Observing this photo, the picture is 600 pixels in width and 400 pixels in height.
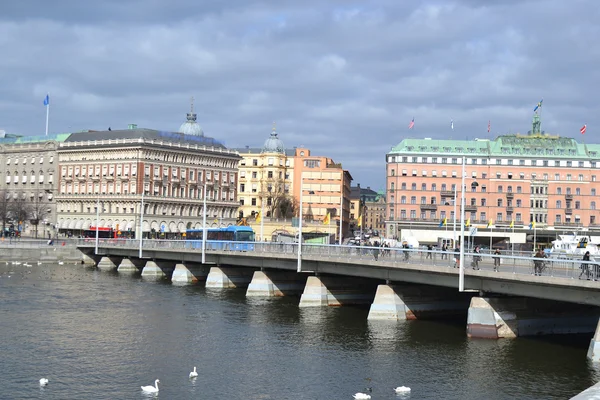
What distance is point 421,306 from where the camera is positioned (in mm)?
67500

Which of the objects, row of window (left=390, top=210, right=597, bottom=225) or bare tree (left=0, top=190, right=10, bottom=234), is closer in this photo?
row of window (left=390, top=210, right=597, bottom=225)

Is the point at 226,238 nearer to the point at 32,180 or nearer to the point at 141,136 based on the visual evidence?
the point at 141,136

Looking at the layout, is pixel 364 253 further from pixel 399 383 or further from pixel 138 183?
pixel 138 183

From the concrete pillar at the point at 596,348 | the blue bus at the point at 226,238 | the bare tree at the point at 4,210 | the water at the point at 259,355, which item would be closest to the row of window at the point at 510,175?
the blue bus at the point at 226,238

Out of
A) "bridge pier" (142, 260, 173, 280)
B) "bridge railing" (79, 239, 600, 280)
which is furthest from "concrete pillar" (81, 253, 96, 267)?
"bridge railing" (79, 239, 600, 280)

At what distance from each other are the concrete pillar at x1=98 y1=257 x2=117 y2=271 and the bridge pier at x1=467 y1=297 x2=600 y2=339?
74443mm

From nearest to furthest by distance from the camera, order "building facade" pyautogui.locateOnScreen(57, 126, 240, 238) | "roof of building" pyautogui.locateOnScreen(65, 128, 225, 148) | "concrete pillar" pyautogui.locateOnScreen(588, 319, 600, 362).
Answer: "concrete pillar" pyautogui.locateOnScreen(588, 319, 600, 362)
"building facade" pyautogui.locateOnScreen(57, 126, 240, 238)
"roof of building" pyautogui.locateOnScreen(65, 128, 225, 148)

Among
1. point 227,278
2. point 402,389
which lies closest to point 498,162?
point 227,278

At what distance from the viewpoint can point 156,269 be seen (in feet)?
358

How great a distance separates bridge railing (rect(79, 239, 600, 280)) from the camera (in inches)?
2036

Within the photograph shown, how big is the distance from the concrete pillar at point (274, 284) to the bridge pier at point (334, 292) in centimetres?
759

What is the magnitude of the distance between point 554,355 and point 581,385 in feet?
25.6

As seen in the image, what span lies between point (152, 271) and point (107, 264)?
Result: 55.1 feet

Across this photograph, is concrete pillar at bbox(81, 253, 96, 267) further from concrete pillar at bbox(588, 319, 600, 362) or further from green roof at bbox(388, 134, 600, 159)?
concrete pillar at bbox(588, 319, 600, 362)
